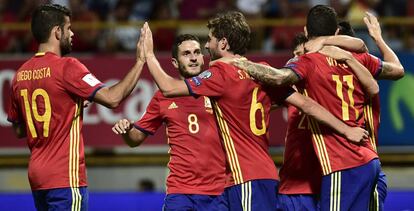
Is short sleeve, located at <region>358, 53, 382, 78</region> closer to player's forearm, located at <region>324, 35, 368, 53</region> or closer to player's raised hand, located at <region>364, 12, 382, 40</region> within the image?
player's forearm, located at <region>324, 35, 368, 53</region>

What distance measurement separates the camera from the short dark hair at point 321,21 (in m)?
7.26

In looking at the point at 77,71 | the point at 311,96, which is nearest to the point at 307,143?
the point at 311,96

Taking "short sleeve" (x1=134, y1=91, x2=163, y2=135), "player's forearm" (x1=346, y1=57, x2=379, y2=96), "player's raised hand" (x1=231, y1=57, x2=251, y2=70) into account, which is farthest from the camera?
"short sleeve" (x1=134, y1=91, x2=163, y2=135)

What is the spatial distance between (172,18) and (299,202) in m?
7.10

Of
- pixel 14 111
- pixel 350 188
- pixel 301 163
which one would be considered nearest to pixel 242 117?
pixel 350 188

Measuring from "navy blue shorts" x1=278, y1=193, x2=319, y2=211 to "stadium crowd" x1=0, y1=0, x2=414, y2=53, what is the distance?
6.01 metres

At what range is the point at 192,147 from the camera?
791 centimetres

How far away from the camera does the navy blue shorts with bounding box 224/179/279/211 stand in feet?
22.8

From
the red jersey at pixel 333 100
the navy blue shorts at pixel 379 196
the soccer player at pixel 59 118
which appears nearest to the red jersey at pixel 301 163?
the navy blue shorts at pixel 379 196

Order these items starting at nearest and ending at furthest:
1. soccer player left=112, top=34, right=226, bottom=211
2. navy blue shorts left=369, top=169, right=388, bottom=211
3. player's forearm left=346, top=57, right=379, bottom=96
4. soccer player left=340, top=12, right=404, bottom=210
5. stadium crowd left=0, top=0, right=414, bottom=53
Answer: player's forearm left=346, top=57, right=379, bottom=96 < navy blue shorts left=369, top=169, right=388, bottom=211 < soccer player left=340, top=12, right=404, bottom=210 < soccer player left=112, top=34, right=226, bottom=211 < stadium crowd left=0, top=0, right=414, bottom=53

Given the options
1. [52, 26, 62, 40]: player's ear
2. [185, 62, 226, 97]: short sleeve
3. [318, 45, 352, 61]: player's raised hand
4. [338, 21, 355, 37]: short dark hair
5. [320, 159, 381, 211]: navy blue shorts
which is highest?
[52, 26, 62, 40]: player's ear

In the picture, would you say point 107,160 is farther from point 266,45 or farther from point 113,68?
point 266,45

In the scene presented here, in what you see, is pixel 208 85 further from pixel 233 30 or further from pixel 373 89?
pixel 373 89

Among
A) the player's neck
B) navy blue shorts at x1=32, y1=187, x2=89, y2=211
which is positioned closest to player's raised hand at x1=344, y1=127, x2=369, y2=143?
navy blue shorts at x1=32, y1=187, x2=89, y2=211
